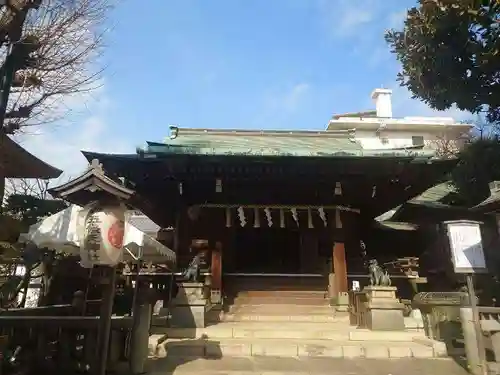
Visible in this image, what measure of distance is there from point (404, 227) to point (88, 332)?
43.8 ft

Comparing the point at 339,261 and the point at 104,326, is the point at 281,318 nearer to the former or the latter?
the point at 339,261

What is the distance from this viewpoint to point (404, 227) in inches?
642

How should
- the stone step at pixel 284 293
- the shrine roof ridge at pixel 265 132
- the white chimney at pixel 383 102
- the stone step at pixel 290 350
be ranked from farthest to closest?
the white chimney at pixel 383 102 < the shrine roof ridge at pixel 265 132 < the stone step at pixel 284 293 < the stone step at pixel 290 350

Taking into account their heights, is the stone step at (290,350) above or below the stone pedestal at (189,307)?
below

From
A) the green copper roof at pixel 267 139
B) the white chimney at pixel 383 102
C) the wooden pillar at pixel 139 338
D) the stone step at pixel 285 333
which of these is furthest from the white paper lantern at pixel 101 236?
the white chimney at pixel 383 102

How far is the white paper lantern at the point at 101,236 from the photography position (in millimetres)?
5992

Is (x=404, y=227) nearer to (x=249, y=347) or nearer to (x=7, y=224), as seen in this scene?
(x=249, y=347)

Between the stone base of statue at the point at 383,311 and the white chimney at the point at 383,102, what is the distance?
129 ft

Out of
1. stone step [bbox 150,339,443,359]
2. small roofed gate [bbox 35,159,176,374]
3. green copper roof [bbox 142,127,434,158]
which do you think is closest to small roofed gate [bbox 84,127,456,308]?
green copper roof [bbox 142,127,434,158]

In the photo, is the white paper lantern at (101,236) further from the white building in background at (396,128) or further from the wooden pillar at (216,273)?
the white building in background at (396,128)

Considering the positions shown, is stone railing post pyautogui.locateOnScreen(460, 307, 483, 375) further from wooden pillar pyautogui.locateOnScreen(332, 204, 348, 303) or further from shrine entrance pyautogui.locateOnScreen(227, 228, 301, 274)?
shrine entrance pyautogui.locateOnScreen(227, 228, 301, 274)

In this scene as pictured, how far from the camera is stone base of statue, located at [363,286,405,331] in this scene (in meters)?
10.0

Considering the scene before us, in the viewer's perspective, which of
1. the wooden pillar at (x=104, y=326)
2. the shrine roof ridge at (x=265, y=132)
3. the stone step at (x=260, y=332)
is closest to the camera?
the wooden pillar at (x=104, y=326)

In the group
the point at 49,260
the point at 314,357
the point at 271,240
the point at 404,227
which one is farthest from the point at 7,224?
the point at 404,227
